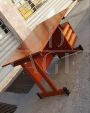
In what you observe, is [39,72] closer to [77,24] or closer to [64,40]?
[64,40]

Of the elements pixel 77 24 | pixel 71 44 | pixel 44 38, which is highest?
pixel 44 38

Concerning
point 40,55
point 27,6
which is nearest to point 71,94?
point 40,55

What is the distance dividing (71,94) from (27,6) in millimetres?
4207

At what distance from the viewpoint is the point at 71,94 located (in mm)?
4137

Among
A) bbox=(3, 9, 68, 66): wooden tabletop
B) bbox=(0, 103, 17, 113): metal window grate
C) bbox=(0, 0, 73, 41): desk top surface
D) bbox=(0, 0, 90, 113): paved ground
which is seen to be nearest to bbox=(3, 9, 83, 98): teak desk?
bbox=(3, 9, 68, 66): wooden tabletop

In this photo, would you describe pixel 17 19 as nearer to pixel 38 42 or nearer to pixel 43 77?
pixel 38 42

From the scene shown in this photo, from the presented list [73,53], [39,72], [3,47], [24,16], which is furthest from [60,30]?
[24,16]

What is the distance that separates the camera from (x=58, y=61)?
5434 millimetres

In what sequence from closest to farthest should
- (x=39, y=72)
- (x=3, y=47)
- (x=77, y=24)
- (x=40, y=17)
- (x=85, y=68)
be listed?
(x=39, y=72), (x=85, y=68), (x=3, y=47), (x=77, y=24), (x=40, y=17)

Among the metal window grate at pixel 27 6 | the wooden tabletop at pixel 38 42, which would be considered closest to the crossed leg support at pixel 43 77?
the wooden tabletop at pixel 38 42

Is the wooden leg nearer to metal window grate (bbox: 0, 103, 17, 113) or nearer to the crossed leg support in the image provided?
the crossed leg support

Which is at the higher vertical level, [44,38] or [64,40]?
[44,38]

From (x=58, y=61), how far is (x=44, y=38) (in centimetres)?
128

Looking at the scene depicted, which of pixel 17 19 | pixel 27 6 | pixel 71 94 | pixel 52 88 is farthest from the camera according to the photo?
pixel 27 6
